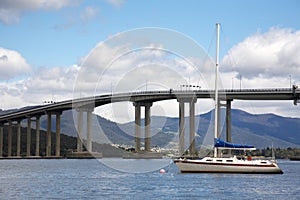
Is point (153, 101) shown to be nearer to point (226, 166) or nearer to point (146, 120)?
point (146, 120)

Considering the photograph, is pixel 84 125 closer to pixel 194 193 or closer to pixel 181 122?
pixel 181 122

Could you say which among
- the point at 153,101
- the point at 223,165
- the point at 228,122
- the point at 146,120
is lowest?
the point at 223,165

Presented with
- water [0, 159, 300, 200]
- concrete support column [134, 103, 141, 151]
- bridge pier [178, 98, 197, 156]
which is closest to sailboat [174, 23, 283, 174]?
water [0, 159, 300, 200]

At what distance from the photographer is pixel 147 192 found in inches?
2320

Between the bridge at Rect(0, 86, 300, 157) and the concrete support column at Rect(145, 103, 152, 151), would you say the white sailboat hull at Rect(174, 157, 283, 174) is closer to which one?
the bridge at Rect(0, 86, 300, 157)

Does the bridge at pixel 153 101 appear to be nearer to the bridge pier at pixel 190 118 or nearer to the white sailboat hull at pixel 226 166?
the bridge pier at pixel 190 118

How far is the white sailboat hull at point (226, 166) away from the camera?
7988 centimetres

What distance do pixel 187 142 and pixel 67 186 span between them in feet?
345

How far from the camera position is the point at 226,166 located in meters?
79.8

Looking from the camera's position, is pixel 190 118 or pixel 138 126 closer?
pixel 190 118

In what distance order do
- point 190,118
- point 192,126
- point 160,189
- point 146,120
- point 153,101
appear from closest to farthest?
1. point 160,189
2. point 192,126
3. point 190,118
4. point 146,120
5. point 153,101

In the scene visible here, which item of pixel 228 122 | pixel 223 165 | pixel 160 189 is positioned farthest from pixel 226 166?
pixel 228 122

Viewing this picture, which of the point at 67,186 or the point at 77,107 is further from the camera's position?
the point at 77,107

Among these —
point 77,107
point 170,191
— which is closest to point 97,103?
point 77,107
